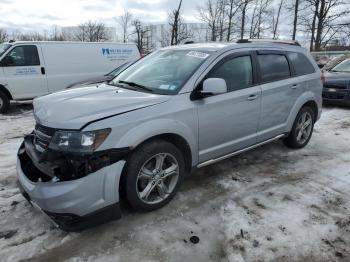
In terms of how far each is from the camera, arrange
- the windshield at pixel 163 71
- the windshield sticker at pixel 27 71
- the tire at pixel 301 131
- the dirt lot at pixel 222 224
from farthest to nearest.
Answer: the windshield sticker at pixel 27 71
the tire at pixel 301 131
the windshield at pixel 163 71
the dirt lot at pixel 222 224

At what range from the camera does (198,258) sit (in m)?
2.80

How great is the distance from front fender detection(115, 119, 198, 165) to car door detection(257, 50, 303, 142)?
4.56ft

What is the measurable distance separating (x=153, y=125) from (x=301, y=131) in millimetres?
3327

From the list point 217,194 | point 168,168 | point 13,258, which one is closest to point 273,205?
point 217,194

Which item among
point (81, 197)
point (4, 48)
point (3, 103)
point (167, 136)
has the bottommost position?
point (3, 103)

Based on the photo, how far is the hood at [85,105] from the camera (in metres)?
2.93

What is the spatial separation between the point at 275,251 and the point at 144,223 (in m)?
1.29

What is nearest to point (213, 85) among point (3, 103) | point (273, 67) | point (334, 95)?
point (273, 67)

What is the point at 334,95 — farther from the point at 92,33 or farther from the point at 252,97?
the point at 92,33

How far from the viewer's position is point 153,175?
3.40 meters

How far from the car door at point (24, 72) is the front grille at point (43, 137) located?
265 inches

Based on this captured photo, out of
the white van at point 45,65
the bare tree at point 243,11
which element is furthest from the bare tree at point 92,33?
the white van at point 45,65

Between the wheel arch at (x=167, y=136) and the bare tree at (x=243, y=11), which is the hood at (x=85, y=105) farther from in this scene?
the bare tree at (x=243, y=11)

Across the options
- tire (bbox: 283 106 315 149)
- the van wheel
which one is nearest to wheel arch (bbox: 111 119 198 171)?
tire (bbox: 283 106 315 149)
